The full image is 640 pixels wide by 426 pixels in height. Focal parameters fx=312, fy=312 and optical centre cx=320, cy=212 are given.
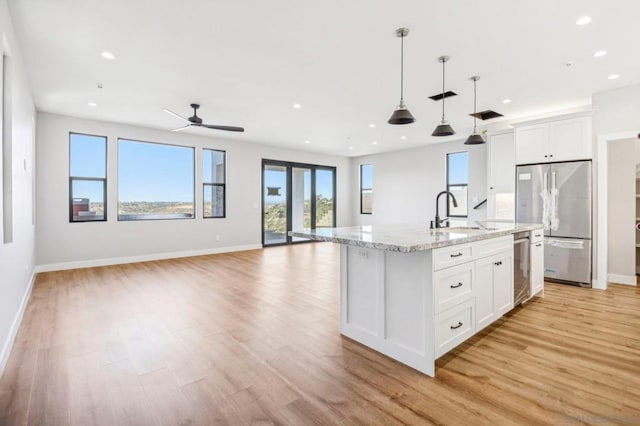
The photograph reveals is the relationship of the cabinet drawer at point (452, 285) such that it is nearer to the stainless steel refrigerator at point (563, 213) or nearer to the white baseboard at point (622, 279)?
the stainless steel refrigerator at point (563, 213)

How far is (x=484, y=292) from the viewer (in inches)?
109

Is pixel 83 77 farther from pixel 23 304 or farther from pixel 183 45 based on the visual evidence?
pixel 23 304

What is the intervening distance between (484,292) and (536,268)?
162 cm

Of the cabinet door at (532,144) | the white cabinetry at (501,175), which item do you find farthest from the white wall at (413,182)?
the cabinet door at (532,144)

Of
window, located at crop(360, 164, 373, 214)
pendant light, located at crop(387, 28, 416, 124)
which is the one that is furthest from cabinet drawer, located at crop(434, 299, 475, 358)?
window, located at crop(360, 164, 373, 214)

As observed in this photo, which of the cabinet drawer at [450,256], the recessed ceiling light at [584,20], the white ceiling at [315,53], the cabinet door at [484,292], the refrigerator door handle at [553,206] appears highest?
the white ceiling at [315,53]

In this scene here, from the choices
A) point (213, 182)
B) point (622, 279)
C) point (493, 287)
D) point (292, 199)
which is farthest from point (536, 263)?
point (213, 182)

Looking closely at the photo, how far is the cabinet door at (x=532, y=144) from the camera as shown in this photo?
4.96 m

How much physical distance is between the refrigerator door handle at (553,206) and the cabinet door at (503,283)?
2.27 meters

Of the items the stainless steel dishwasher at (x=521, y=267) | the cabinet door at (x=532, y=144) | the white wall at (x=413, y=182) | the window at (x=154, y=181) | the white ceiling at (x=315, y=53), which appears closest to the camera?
the white ceiling at (x=315, y=53)

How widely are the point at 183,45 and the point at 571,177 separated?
547cm

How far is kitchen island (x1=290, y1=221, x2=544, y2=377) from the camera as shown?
215cm

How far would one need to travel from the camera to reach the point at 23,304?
355 cm

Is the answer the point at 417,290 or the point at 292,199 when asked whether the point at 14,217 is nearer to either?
the point at 417,290
